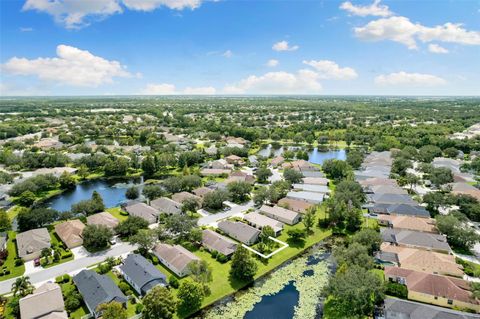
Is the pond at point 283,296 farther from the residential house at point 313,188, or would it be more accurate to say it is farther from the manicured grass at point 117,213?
the manicured grass at point 117,213

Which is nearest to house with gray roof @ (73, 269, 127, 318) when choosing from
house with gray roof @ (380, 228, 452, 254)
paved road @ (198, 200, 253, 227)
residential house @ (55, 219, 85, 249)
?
residential house @ (55, 219, 85, 249)

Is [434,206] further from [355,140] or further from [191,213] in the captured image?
[355,140]

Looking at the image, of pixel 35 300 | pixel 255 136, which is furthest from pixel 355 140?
pixel 35 300

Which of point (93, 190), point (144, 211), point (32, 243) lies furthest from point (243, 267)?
point (93, 190)

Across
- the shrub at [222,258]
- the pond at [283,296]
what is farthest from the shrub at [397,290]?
the shrub at [222,258]

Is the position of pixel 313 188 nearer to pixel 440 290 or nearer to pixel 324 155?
pixel 440 290
